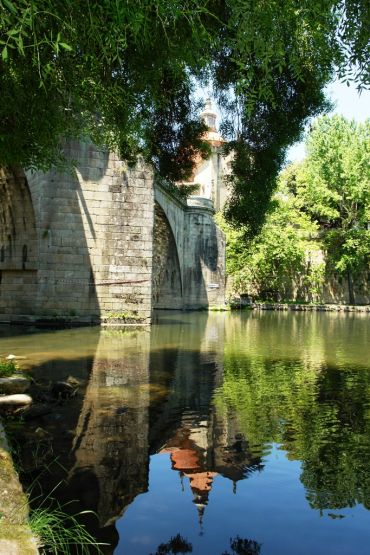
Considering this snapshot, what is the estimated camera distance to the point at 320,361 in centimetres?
1229

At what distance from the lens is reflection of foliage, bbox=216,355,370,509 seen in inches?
184

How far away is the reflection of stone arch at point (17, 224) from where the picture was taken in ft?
64.0

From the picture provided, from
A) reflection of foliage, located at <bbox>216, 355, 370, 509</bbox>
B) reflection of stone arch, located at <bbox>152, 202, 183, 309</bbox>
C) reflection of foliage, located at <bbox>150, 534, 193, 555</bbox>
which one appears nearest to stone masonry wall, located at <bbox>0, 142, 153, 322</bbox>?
reflection of foliage, located at <bbox>216, 355, 370, 509</bbox>

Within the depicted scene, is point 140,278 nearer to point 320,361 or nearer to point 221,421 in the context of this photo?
point 320,361

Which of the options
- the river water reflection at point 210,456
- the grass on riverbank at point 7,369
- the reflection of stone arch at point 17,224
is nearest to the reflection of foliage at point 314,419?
the river water reflection at point 210,456

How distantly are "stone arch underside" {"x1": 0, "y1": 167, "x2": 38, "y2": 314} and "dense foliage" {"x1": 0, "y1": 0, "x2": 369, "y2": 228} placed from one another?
379 inches

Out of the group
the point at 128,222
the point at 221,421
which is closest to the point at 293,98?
the point at 221,421

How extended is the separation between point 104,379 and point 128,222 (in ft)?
35.7

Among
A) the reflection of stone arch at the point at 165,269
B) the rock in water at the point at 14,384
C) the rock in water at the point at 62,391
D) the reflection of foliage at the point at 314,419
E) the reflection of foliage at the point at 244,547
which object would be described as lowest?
the reflection of foliage at the point at 244,547

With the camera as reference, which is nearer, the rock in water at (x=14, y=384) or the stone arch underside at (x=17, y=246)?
the rock in water at (x=14, y=384)

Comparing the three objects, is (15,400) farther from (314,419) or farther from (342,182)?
(342,182)

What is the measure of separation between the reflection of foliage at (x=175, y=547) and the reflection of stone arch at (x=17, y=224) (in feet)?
55.1

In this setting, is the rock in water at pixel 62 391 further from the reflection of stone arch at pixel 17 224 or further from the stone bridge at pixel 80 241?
the reflection of stone arch at pixel 17 224

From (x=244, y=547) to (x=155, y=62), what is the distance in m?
4.53
